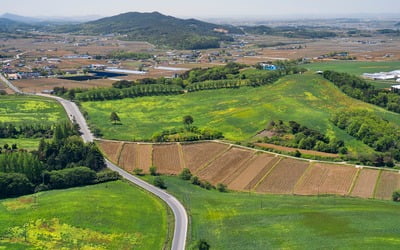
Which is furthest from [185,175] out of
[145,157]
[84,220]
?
[84,220]

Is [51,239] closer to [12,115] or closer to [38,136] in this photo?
[38,136]

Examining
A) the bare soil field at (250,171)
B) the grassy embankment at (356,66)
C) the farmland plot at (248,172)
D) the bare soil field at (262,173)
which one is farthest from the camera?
the grassy embankment at (356,66)

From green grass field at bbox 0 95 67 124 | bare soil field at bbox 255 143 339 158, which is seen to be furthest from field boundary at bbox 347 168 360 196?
green grass field at bbox 0 95 67 124

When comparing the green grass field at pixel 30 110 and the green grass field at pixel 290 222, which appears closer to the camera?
the green grass field at pixel 290 222

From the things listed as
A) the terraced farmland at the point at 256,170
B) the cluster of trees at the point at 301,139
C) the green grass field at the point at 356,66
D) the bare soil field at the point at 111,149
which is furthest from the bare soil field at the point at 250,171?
the green grass field at the point at 356,66

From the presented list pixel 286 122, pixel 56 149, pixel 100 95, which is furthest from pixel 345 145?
pixel 100 95

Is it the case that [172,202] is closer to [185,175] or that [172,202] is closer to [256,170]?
[185,175]

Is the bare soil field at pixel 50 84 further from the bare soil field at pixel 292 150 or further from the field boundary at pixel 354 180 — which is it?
the field boundary at pixel 354 180
